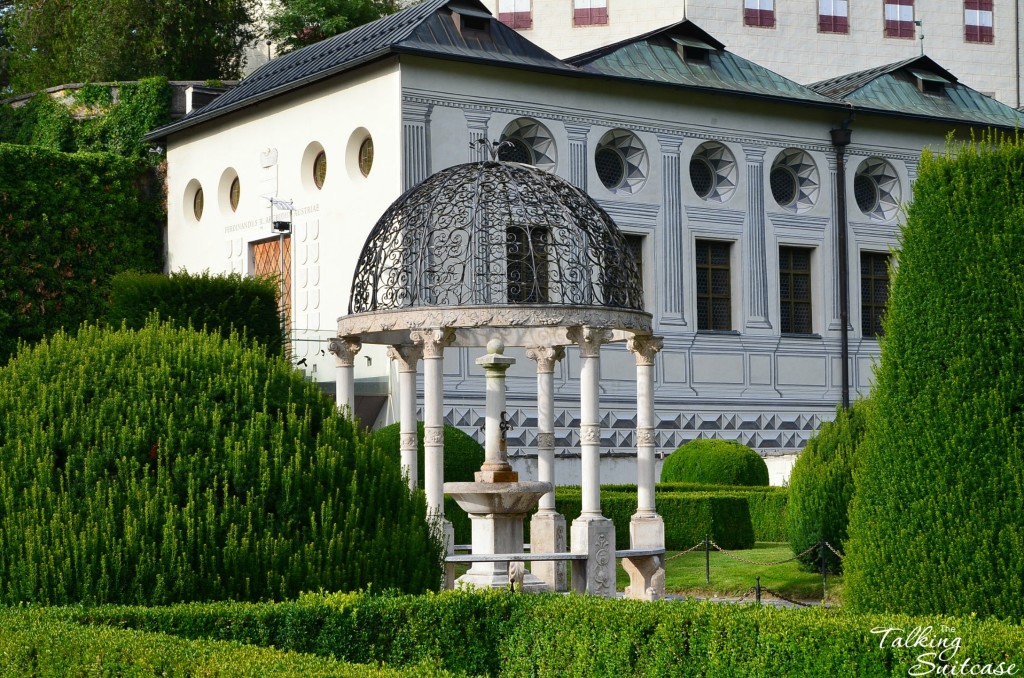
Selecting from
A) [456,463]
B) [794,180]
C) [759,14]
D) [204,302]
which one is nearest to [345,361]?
[456,463]

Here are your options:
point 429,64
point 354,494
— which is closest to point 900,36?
point 429,64

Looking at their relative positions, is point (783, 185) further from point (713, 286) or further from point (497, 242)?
point (497, 242)

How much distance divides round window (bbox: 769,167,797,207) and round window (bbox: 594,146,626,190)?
351 cm

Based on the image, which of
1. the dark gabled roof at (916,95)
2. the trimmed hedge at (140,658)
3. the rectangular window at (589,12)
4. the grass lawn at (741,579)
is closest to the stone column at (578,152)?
the dark gabled roof at (916,95)

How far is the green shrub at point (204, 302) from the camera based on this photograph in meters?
21.4

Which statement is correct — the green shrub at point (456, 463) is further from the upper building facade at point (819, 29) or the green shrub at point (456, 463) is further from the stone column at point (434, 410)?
the upper building facade at point (819, 29)

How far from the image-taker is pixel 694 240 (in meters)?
28.9

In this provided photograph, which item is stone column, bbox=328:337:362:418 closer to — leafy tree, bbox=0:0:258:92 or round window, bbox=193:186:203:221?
round window, bbox=193:186:203:221

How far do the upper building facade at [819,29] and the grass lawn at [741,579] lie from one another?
21.1 metres

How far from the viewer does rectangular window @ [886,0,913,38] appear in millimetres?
41938

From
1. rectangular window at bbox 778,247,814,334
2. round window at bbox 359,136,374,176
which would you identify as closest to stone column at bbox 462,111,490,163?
round window at bbox 359,136,374,176

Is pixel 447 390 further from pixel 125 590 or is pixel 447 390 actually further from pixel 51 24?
pixel 51 24

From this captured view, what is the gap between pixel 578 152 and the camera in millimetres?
27500

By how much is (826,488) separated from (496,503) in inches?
185
